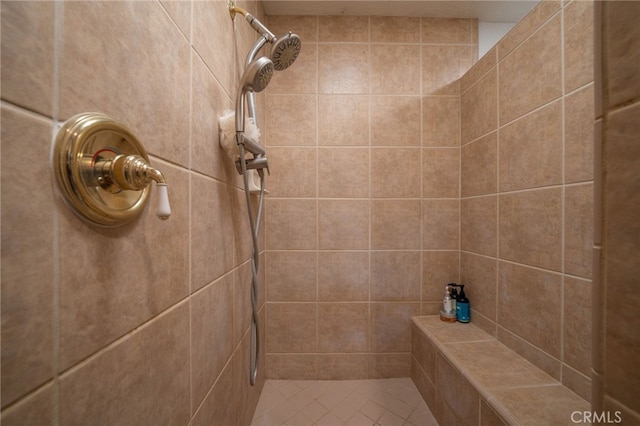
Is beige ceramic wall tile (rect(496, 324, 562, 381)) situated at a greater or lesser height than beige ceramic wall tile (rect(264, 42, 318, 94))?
lesser

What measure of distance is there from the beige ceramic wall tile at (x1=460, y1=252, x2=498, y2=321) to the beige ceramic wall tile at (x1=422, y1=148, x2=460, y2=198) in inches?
13.3

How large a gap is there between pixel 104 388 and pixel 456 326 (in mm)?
1248

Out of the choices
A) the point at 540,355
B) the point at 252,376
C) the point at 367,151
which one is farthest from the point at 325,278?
the point at 540,355

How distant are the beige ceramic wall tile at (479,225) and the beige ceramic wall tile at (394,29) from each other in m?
0.91

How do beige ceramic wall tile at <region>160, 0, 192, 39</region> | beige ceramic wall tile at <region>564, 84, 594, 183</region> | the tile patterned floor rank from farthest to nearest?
the tile patterned floor → beige ceramic wall tile at <region>564, 84, 594, 183</region> → beige ceramic wall tile at <region>160, 0, 192, 39</region>

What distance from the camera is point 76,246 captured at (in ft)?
0.86

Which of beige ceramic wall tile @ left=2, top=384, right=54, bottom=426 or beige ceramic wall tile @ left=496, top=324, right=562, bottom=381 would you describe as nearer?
beige ceramic wall tile @ left=2, top=384, right=54, bottom=426

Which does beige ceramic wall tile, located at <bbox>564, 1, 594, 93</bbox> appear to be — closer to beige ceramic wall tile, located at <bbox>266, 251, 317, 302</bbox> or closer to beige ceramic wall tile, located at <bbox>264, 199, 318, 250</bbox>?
beige ceramic wall tile, located at <bbox>264, 199, 318, 250</bbox>

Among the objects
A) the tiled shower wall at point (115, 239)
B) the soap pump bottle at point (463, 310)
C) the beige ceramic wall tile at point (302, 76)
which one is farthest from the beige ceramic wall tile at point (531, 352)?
the beige ceramic wall tile at point (302, 76)

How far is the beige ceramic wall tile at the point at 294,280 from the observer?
120 centimetres

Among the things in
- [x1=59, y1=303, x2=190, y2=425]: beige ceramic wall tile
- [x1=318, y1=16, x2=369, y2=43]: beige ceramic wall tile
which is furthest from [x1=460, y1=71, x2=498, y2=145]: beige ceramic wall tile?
[x1=59, y1=303, x2=190, y2=425]: beige ceramic wall tile

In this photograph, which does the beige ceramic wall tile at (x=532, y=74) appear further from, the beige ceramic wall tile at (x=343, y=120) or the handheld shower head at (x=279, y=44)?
the handheld shower head at (x=279, y=44)

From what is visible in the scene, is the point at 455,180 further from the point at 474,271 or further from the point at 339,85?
the point at 339,85

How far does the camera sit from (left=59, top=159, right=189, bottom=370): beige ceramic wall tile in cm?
26
